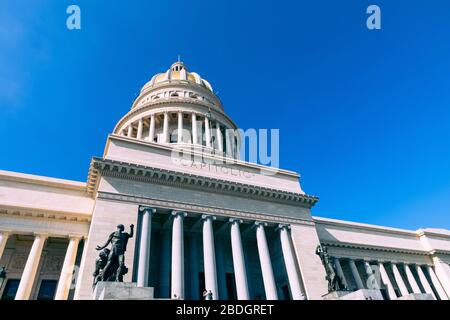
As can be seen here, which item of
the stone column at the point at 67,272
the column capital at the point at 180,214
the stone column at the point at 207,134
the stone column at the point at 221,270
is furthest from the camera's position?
the stone column at the point at 207,134

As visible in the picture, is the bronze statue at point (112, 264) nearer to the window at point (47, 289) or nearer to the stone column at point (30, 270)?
the stone column at point (30, 270)

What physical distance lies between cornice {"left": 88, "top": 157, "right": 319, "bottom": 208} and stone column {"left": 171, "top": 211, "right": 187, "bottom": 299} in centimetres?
257

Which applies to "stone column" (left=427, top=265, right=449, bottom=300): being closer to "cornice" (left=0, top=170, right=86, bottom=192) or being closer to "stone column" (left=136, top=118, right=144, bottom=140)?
"cornice" (left=0, top=170, right=86, bottom=192)

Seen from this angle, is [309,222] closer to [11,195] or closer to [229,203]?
[229,203]

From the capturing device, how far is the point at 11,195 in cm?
1988

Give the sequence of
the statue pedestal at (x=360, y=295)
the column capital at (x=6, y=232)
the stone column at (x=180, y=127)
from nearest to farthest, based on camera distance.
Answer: the statue pedestal at (x=360, y=295), the column capital at (x=6, y=232), the stone column at (x=180, y=127)

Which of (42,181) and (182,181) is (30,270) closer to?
(42,181)

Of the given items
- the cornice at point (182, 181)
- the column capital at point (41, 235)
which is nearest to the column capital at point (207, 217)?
the cornice at point (182, 181)

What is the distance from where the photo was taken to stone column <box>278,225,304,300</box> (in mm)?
20203

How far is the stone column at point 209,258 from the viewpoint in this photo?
17.8 m

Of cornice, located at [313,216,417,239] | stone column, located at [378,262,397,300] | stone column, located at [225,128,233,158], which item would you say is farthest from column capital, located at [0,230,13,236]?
stone column, located at [378,262,397,300]

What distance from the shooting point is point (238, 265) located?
19.8 metres

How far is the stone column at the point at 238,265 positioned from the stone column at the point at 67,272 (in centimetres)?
1070

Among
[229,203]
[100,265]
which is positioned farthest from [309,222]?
[100,265]
